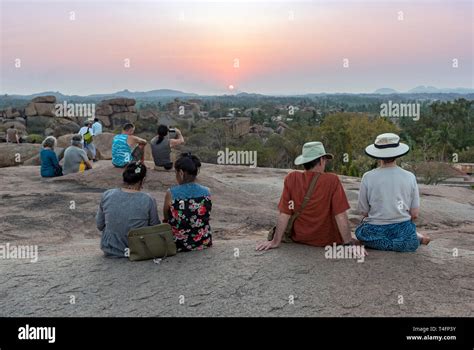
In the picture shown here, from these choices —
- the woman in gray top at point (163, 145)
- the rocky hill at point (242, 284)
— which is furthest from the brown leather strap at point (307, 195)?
the woman in gray top at point (163, 145)

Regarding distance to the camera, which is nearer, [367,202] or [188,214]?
[367,202]

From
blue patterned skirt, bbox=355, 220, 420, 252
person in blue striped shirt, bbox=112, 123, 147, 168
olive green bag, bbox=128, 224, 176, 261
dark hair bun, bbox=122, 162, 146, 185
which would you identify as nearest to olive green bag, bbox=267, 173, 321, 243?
blue patterned skirt, bbox=355, 220, 420, 252

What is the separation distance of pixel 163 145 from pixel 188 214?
544 cm

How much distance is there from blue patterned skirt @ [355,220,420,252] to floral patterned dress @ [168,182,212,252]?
1.62 meters

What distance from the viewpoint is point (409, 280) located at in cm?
461

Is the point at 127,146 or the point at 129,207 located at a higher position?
the point at 127,146

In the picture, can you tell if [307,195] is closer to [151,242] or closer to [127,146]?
[151,242]

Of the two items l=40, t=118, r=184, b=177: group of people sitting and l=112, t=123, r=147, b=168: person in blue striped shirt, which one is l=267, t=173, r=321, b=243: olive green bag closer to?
l=40, t=118, r=184, b=177: group of people sitting

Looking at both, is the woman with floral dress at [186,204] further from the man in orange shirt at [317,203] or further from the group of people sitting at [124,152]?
the group of people sitting at [124,152]

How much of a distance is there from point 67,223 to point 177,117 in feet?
155

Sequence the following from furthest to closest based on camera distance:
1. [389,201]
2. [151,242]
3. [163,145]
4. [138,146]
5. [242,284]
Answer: [138,146]
[163,145]
[151,242]
[389,201]
[242,284]

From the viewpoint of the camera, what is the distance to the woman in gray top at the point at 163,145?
10.2 m

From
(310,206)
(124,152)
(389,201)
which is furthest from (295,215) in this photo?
(124,152)

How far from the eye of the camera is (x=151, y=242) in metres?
5.12
